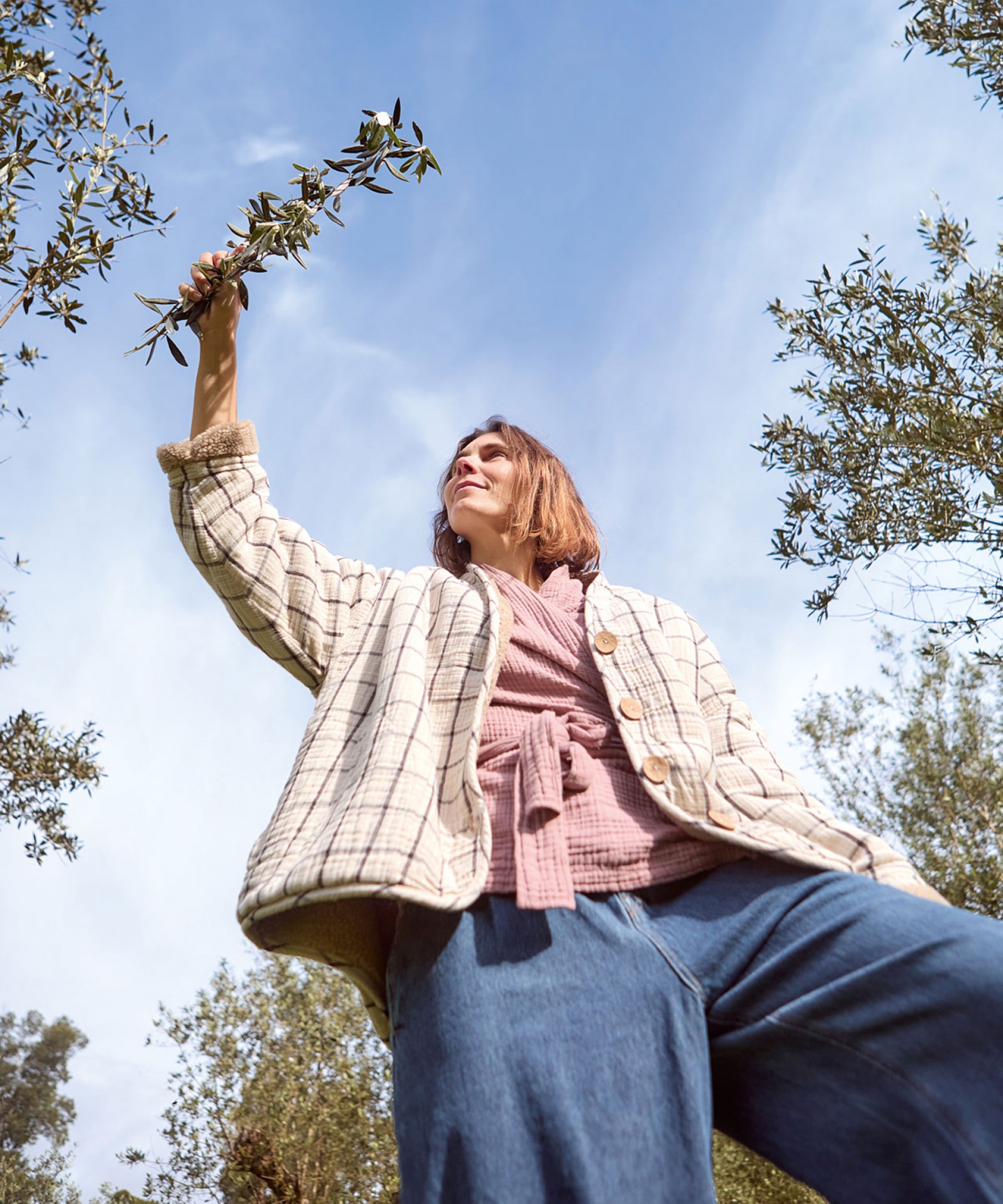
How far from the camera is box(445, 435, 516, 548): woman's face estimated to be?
3422 mm

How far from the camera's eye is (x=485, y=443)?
12.2 feet

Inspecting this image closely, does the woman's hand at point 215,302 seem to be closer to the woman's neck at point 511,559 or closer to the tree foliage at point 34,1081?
the woman's neck at point 511,559

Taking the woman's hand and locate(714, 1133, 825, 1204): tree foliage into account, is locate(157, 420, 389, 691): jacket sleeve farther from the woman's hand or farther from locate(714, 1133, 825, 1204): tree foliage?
locate(714, 1133, 825, 1204): tree foliage

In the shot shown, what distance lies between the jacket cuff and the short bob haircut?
3.45ft

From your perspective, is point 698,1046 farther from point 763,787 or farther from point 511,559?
point 511,559

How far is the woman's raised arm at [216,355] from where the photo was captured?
8.19 feet

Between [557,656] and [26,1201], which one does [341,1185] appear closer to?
[26,1201]

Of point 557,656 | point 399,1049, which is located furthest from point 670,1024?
point 557,656

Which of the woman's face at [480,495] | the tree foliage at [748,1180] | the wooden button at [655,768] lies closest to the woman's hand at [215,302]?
the woman's face at [480,495]

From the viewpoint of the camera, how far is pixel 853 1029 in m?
1.81

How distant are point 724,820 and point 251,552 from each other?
55.7 inches

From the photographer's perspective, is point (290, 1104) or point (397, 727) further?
point (290, 1104)

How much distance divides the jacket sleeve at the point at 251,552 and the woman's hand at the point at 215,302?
0.84ft

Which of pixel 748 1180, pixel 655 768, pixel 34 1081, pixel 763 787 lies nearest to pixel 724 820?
pixel 655 768
